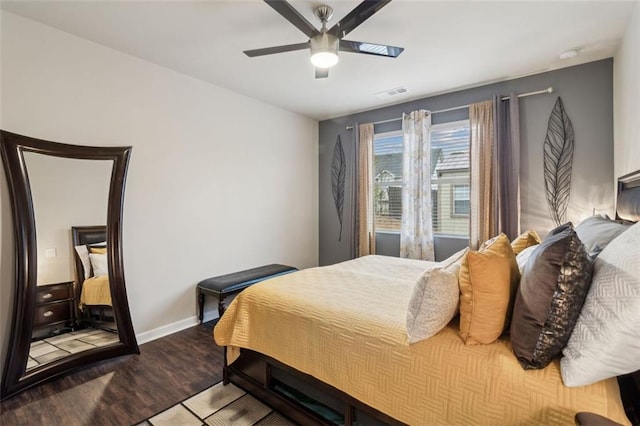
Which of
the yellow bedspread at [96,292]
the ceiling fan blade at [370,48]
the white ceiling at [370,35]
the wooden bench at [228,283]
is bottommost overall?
the wooden bench at [228,283]

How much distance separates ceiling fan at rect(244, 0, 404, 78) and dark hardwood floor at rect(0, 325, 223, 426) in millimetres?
2442

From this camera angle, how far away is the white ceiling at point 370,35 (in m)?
2.04

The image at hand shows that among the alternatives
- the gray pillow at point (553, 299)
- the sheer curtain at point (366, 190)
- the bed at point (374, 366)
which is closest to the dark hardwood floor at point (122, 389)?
the bed at point (374, 366)

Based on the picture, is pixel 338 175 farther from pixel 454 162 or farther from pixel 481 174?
pixel 481 174

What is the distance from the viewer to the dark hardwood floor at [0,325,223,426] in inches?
71.7

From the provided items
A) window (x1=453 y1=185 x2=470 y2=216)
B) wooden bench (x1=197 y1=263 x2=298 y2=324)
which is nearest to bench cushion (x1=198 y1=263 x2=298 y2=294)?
wooden bench (x1=197 y1=263 x2=298 y2=324)

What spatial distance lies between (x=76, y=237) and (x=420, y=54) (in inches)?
129

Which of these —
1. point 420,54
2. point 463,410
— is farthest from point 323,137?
point 463,410

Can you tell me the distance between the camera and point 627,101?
225cm

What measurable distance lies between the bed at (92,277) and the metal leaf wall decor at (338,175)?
118 inches

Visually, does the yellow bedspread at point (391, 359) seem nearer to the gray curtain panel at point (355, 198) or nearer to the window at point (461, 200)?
the window at point (461, 200)

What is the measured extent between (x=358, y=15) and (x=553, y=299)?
1718 mm

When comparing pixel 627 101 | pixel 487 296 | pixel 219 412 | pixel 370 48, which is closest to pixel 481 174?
pixel 627 101

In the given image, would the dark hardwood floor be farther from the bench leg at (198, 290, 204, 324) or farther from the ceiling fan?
the ceiling fan
